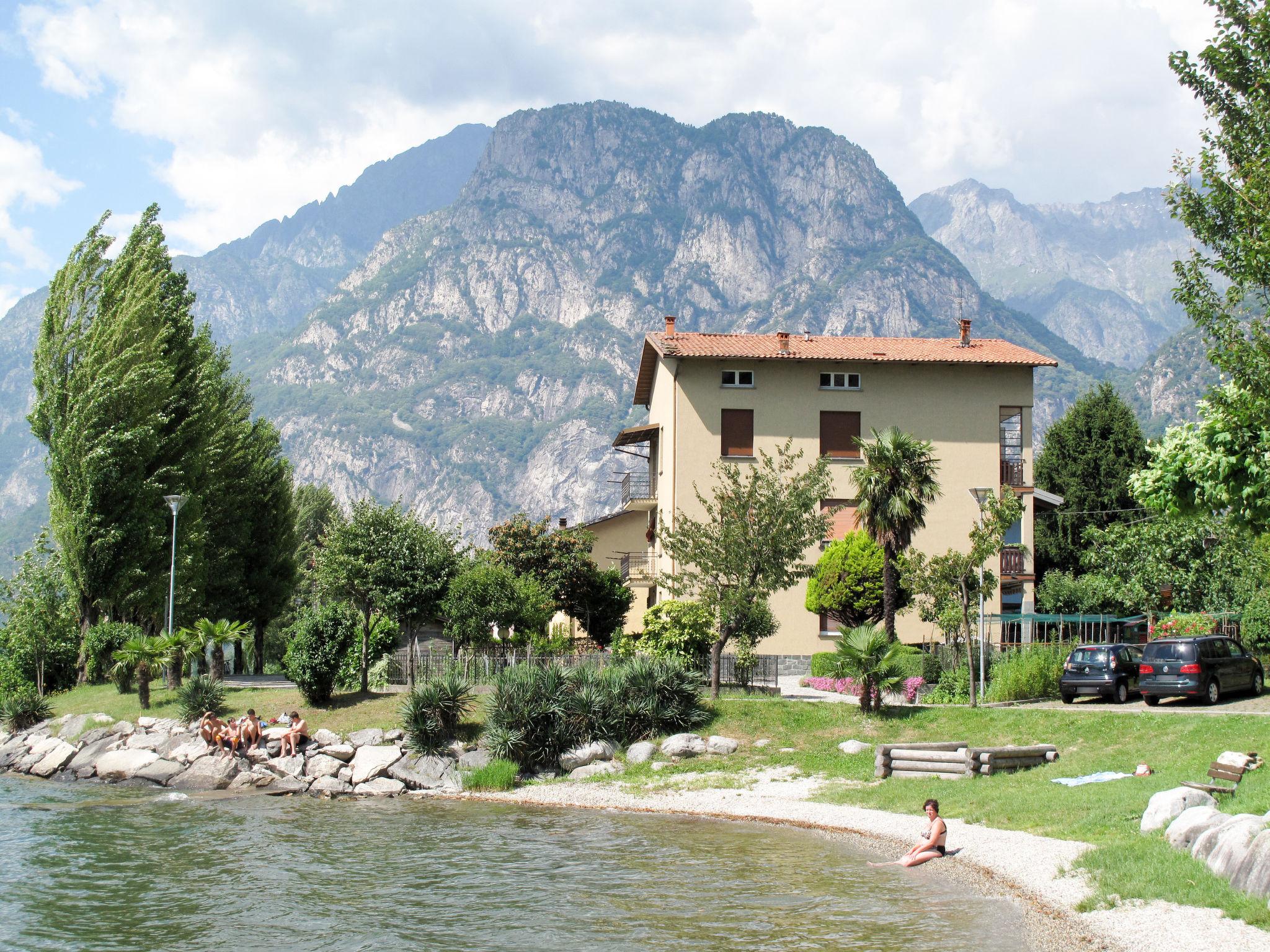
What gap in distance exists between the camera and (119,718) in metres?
31.3

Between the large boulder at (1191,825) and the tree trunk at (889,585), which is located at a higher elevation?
the tree trunk at (889,585)

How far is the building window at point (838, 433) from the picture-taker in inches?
1828

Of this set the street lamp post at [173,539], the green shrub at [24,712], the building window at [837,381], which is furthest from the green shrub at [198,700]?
the building window at [837,381]

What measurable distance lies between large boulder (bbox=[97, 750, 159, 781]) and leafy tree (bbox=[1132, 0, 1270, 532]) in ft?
83.3

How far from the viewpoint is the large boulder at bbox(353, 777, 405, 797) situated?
2553 cm

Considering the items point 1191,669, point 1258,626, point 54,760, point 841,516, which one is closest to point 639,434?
point 841,516

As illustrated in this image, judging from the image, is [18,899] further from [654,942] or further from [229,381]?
[229,381]

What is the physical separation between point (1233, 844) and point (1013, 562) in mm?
36834

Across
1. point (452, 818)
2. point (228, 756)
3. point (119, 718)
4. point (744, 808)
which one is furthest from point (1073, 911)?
point (119, 718)

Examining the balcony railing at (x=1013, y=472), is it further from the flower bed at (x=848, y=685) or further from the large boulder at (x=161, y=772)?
the large boulder at (x=161, y=772)

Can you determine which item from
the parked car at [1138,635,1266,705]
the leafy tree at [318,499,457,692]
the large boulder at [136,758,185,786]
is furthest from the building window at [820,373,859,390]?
the large boulder at [136,758,185,786]

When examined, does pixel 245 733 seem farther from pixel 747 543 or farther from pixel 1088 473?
pixel 1088 473

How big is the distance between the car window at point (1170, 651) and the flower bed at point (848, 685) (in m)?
6.93

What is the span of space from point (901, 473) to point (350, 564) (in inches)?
732
